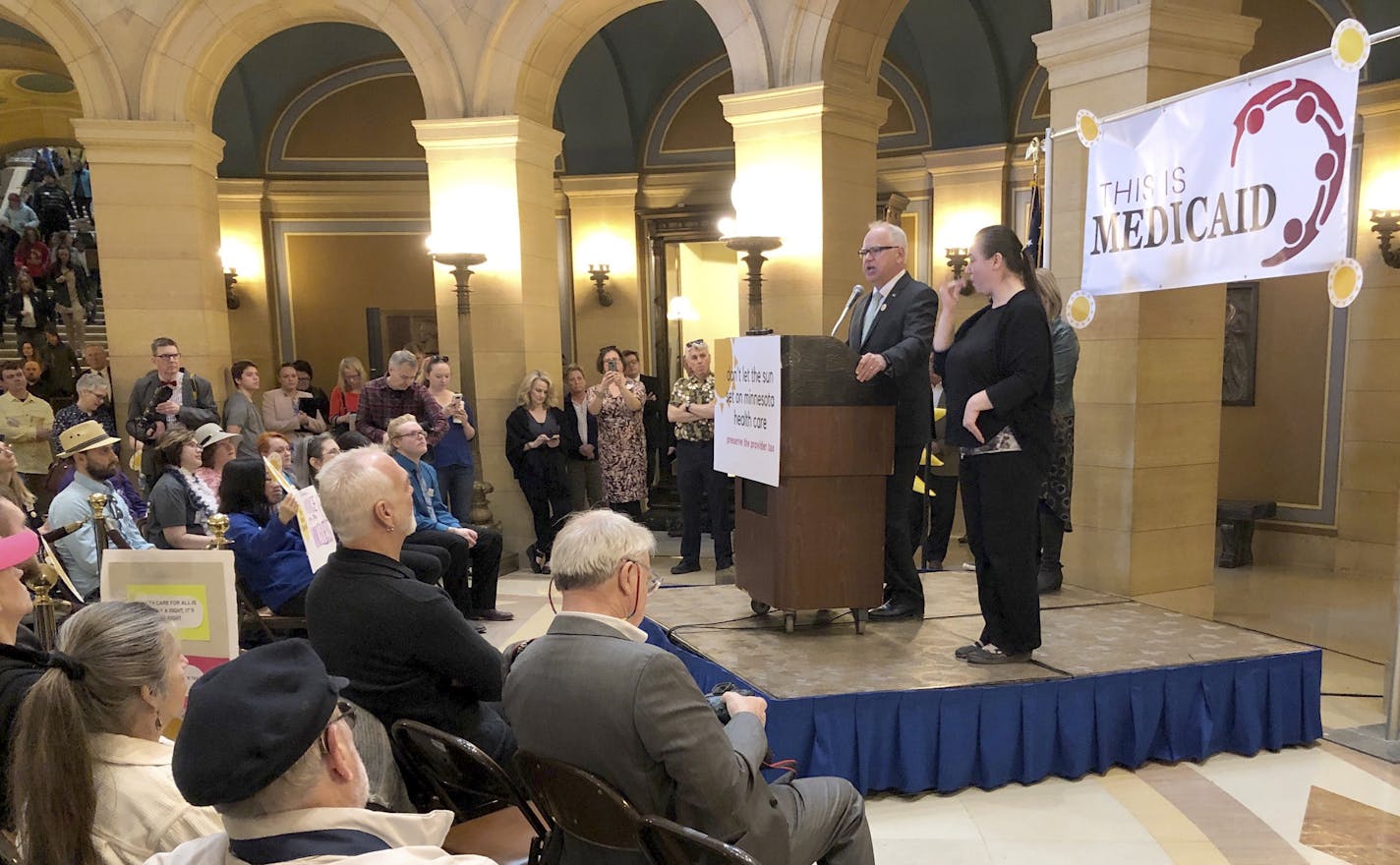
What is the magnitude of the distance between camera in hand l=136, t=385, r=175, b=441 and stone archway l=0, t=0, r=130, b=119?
236 cm

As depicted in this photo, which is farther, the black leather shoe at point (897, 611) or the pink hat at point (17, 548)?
the black leather shoe at point (897, 611)

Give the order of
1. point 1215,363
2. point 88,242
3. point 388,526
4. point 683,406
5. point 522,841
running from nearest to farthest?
point 522,841 → point 388,526 → point 1215,363 → point 683,406 → point 88,242

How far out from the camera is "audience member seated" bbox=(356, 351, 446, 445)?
6.19 m

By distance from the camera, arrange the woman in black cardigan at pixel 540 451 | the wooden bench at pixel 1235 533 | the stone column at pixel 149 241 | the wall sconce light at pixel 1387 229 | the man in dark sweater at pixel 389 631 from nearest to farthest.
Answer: the man in dark sweater at pixel 389 631
the wall sconce light at pixel 1387 229
the wooden bench at pixel 1235 533
the woman in black cardigan at pixel 540 451
the stone column at pixel 149 241

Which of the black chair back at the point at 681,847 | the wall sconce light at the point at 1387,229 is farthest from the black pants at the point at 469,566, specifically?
the wall sconce light at the point at 1387,229

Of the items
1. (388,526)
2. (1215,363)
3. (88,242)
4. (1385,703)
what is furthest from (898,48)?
(88,242)

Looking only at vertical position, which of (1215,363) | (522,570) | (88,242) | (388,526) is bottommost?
A: (522,570)

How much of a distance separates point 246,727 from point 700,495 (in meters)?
5.30

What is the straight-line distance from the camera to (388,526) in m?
2.46

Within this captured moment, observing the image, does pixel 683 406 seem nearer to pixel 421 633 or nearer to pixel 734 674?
pixel 734 674

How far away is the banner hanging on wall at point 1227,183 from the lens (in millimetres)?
3209

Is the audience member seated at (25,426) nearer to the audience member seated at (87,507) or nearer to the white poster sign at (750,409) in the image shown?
the audience member seated at (87,507)

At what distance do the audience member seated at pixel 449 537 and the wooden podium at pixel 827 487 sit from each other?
2138 millimetres

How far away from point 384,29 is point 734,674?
6149 millimetres
